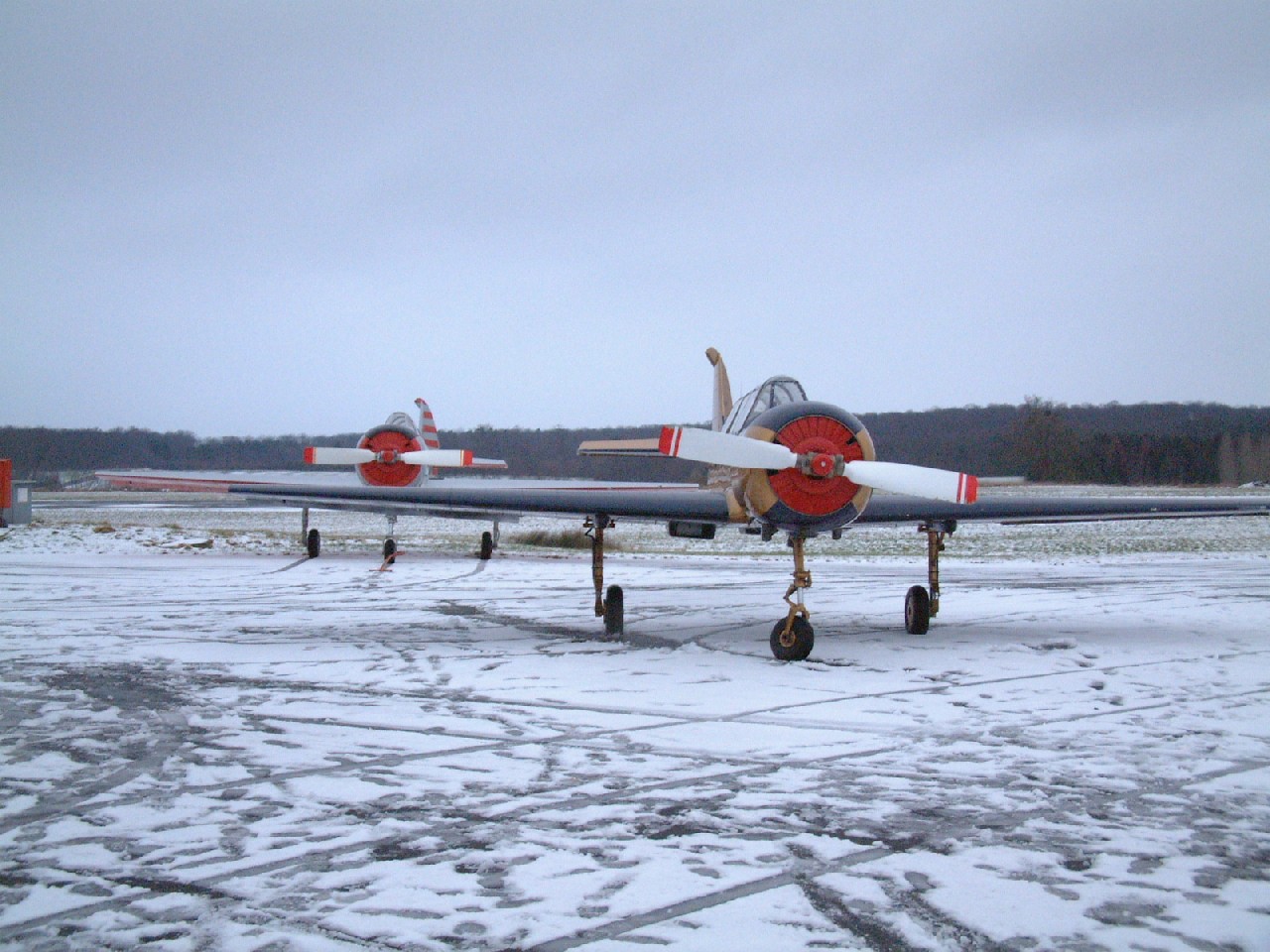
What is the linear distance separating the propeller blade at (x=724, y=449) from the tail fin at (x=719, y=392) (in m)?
5.48

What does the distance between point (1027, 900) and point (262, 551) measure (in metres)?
24.2

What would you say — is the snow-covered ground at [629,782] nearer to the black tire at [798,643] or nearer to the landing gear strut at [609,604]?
the black tire at [798,643]

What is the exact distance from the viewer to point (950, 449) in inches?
3250

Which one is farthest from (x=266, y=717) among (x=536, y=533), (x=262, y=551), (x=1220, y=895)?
(x=536, y=533)

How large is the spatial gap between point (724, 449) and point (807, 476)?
921mm

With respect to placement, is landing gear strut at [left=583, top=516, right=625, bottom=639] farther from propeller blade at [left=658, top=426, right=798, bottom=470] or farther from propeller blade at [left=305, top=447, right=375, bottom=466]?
propeller blade at [left=305, top=447, right=375, bottom=466]

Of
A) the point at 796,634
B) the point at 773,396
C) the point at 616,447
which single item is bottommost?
the point at 796,634

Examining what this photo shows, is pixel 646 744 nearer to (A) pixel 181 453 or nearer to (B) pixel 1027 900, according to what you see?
(B) pixel 1027 900

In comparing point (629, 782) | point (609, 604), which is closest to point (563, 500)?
point (609, 604)

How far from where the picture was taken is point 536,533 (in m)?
33.2

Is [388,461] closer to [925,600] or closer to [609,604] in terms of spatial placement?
[609,604]

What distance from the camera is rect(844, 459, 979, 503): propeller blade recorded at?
8977 mm

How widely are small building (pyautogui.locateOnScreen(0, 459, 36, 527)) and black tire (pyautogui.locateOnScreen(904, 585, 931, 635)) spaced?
28468 millimetres

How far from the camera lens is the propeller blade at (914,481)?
8.98 m
